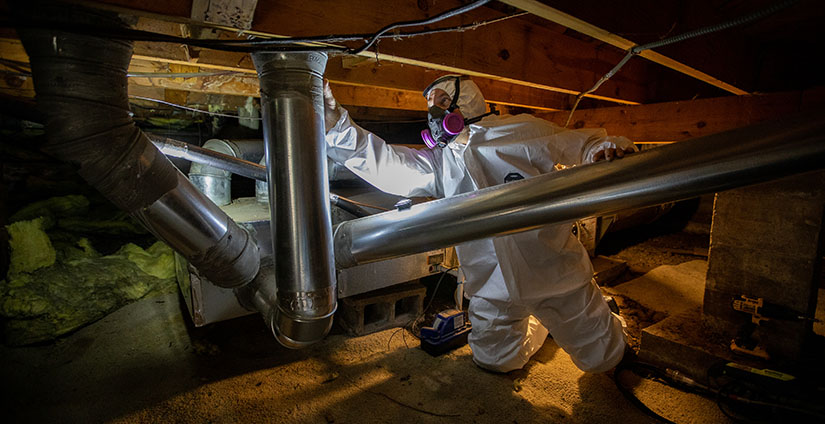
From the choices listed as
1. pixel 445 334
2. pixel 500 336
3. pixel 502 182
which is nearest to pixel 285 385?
pixel 445 334

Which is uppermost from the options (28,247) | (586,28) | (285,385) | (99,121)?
(586,28)

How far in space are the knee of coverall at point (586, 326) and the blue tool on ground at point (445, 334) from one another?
2.14 feet

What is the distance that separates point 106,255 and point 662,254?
234 inches

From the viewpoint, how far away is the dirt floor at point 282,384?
1.71 m

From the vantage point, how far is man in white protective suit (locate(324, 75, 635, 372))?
1.69m

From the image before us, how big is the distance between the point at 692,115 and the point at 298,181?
93.8 inches

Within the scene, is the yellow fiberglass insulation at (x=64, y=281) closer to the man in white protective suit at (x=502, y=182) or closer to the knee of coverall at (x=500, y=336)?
the man in white protective suit at (x=502, y=182)

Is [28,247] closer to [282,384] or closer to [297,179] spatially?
[282,384]

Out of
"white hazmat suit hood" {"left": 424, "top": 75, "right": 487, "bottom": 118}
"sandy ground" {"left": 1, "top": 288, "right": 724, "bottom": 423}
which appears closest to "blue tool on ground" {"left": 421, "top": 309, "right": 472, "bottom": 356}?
"sandy ground" {"left": 1, "top": 288, "right": 724, "bottom": 423}

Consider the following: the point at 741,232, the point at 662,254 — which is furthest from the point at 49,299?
the point at 662,254

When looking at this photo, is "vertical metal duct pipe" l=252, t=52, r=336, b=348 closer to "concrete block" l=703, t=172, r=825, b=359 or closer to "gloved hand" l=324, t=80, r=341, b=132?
"gloved hand" l=324, t=80, r=341, b=132

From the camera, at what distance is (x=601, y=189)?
0.94 meters

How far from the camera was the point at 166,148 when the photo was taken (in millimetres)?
1557

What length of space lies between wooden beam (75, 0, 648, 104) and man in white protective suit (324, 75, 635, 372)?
243 millimetres
